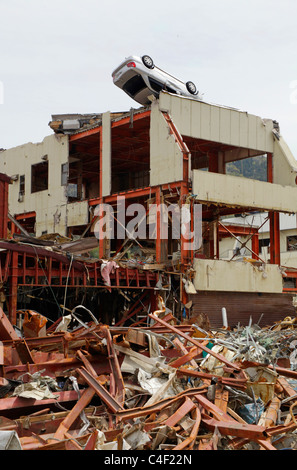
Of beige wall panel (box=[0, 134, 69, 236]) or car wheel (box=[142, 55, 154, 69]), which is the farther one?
beige wall panel (box=[0, 134, 69, 236])

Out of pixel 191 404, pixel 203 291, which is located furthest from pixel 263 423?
pixel 203 291

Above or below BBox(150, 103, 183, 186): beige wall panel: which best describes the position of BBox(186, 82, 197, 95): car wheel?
above

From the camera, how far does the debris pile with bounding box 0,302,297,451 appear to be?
8.09 m

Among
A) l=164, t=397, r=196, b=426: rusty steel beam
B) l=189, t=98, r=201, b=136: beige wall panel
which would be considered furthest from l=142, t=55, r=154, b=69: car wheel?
l=164, t=397, r=196, b=426: rusty steel beam

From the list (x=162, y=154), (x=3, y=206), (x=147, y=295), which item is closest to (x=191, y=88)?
(x=162, y=154)

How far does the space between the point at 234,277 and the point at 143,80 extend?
991 centimetres

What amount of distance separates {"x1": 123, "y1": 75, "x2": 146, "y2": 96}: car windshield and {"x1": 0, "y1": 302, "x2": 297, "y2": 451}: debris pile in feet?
54.5

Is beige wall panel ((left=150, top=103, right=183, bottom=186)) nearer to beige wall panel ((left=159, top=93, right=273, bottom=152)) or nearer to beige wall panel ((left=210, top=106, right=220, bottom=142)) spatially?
beige wall panel ((left=159, top=93, right=273, bottom=152))

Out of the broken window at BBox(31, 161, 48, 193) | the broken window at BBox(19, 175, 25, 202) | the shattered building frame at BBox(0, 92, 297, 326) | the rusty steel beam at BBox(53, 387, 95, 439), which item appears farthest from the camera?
the broken window at BBox(19, 175, 25, 202)

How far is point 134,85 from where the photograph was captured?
87.6 ft

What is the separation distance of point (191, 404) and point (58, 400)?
2126 millimetres

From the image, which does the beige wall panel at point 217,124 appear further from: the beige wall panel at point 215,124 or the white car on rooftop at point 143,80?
the white car on rooftop at point 143,80

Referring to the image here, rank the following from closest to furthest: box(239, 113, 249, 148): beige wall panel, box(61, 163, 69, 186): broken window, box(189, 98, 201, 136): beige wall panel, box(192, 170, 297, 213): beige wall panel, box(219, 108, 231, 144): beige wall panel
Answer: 1. box(192, 170, 297, 213): beige wall panel
2. box(189, 98, 201, 136): beige wall panel
3. box(219, 108, 231, 144): beige wall panel
4. box(239, 113, 249, 148): beige wall panel
5. box(61, 163, 69, 186): broken window
